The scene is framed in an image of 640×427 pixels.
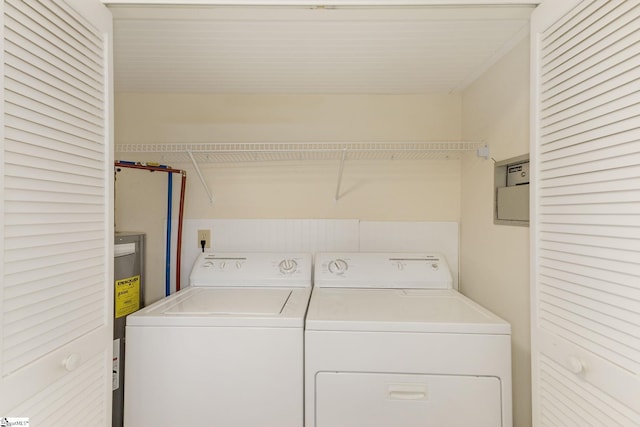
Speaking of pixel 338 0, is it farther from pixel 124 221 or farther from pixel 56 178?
pixel 124 221

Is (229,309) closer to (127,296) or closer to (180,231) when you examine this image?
(127,296)

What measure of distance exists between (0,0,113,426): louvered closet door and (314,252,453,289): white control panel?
1.16m

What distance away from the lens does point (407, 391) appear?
4.33ft

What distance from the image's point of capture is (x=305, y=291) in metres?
1.90

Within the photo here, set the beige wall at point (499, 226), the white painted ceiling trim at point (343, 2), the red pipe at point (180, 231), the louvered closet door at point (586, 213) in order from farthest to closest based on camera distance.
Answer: the red pipe at point (180, 231)
the beige wall at point (499, 226)
the white painted ceiling trim at point (343, 2)
the louvered closet door at point (586, 213)

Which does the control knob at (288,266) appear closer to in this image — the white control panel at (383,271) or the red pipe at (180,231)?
the white control panel at (383,271)

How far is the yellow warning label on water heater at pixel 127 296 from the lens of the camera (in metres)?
1.66

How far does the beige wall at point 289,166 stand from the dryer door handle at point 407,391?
3.70 ft

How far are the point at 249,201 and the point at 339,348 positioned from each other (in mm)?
1228

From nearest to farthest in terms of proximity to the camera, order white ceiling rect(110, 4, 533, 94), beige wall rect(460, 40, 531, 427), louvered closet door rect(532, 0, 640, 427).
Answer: louvered closet door rect(532, 0, 640, 427) < white ceiling rect(110, 4, 533, 94) < beige wall rect(460, 40, 531, 427)

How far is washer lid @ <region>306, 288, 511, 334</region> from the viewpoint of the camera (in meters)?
1.34

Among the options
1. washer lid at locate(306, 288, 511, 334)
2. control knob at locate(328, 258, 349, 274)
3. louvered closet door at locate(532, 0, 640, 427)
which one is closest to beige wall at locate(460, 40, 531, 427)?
washer lid at locate(306, 288, 511, 334)

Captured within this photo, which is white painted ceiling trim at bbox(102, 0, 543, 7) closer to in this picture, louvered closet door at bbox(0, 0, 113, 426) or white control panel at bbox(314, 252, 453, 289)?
louvered closet door at bbox(0, 0, 113, 426)

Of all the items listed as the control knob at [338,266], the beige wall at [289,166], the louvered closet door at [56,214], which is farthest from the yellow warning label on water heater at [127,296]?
the control knob at [338,266]
